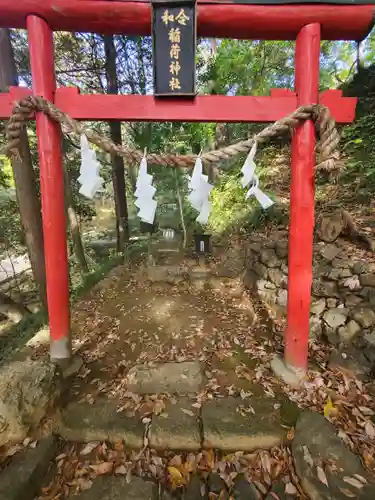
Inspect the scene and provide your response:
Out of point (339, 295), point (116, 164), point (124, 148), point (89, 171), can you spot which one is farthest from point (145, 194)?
point (116, 164)

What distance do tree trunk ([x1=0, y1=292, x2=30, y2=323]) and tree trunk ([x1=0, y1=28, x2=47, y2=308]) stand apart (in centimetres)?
289

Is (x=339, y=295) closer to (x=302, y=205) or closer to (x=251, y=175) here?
(x=302, y=205)

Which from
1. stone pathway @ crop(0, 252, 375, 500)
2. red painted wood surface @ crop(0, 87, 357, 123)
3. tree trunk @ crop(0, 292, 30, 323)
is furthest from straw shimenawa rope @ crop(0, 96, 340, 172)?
tree trunk @ crop(0, 292, 30, 323)

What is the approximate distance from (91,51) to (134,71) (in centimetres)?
141

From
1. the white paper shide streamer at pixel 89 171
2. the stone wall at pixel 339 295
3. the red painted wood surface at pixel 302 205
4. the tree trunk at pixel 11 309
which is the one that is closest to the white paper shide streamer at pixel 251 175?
the red painted wood surface at pixel 302 205

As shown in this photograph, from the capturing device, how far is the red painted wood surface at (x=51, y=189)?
2.66 meters

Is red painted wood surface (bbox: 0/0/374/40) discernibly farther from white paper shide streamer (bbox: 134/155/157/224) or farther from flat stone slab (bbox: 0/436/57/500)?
flat stone slab (bbox: 0/436/57/500)

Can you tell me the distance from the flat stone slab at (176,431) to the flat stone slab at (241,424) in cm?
10

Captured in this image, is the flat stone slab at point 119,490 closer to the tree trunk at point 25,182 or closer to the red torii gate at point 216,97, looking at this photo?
the red torii gate at point 216,97

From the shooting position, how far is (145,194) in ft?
8.97

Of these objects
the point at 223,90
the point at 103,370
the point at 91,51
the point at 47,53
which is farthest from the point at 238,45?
the point at 103,370

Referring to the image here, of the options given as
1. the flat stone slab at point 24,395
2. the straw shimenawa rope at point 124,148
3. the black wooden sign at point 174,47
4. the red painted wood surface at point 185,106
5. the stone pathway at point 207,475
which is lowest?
the stone pathway at point 207,475

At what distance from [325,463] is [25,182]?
18.7 feet

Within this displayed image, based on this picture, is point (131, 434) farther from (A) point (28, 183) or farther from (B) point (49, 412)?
(A) point (28, 183)
